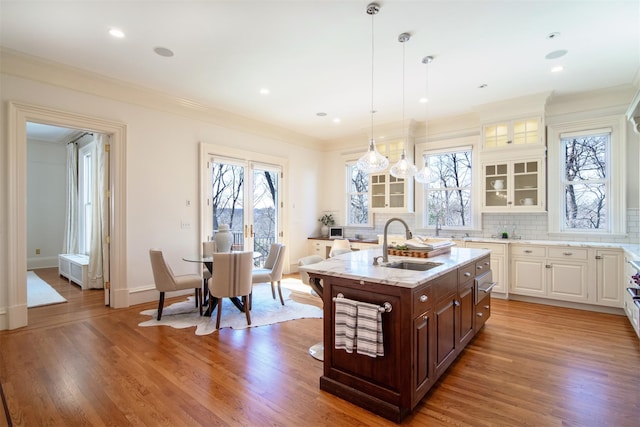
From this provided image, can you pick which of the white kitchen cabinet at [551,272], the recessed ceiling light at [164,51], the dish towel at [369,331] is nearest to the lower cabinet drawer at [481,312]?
the white kitchen cabinet at [551,272]

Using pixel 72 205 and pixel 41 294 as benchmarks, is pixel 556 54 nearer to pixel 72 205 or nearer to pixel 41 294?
pixel 41 294

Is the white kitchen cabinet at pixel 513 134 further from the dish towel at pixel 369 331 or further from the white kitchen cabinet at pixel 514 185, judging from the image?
the dish towel at pixel 369 331

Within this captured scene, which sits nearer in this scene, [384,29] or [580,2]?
[580,2]

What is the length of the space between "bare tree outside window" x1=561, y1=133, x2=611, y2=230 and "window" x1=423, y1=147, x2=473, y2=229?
1.37 m

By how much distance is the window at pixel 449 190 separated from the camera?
5.57 metres

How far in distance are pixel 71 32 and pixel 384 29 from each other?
2.98 m

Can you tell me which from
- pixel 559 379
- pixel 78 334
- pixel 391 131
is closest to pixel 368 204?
pixel 391 131

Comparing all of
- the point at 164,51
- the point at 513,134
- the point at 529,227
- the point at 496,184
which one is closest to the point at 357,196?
the point at 496,184

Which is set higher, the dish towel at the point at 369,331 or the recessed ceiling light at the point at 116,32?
the recessed ceiling light at the point at 116,32

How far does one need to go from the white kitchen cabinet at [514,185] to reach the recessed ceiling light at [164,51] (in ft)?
15.4

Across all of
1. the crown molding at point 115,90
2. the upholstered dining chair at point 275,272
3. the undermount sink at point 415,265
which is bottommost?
the upholstered dining chair at point 275,272

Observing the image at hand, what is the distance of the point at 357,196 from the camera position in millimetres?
7020

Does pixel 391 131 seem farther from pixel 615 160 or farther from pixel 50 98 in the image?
pixel 50 98

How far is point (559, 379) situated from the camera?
2.47 m
